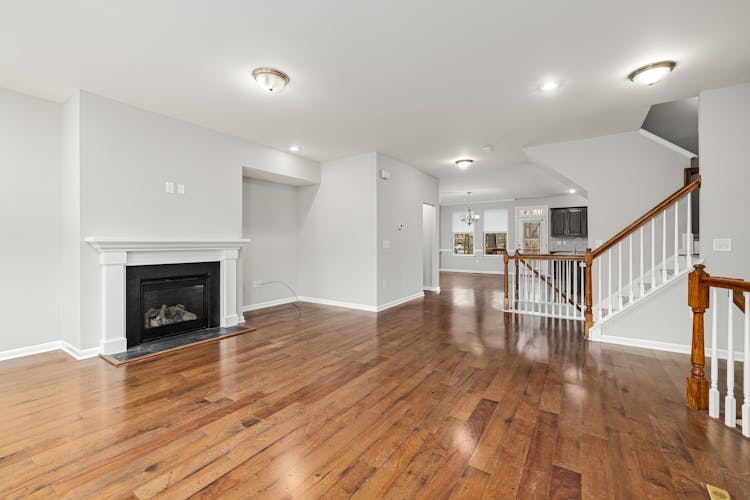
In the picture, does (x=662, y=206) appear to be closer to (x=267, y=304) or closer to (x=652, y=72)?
(x=652, y=72)

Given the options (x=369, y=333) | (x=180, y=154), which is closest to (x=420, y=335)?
(x=369, y=333)

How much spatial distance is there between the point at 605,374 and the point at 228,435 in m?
3.07

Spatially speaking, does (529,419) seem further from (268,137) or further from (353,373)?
(268,137)

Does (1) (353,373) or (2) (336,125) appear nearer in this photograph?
(1) (353,373)

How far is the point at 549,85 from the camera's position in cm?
325

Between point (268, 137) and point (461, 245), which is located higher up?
point (268, 137)

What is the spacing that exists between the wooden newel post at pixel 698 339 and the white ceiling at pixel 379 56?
1808 mm

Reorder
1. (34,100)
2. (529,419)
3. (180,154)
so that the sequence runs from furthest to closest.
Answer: (180,154) < (34,100) < (529,419)

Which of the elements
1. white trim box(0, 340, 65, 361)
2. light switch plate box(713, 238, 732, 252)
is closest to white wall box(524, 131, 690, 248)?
light switch plate box(713, 238, 732, 252)

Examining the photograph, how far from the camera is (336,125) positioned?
14.3 ft

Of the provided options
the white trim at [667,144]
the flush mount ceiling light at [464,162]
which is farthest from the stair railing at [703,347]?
the flush mount ceiling light at [464,162]

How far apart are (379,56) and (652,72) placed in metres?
2.40

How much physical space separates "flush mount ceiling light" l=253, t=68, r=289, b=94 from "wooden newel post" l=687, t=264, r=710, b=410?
355 cm

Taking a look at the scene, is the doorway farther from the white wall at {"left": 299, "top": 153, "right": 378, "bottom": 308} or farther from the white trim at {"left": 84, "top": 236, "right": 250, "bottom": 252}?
the white trim at {"left": 84, "top": 236, "right": 250, "bottom": 252}
